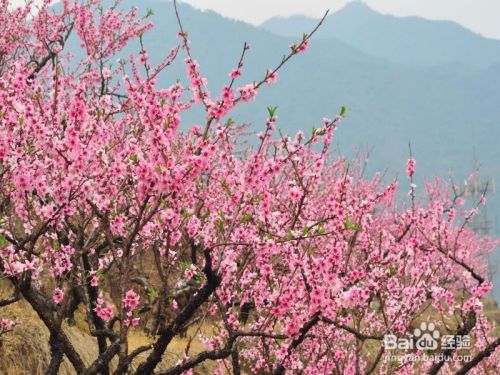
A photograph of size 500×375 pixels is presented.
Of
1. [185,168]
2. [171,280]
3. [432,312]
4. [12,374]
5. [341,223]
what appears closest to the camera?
[185,168]

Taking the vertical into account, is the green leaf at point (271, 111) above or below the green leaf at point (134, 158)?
above

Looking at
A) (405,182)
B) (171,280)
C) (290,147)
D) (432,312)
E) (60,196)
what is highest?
(405,182)

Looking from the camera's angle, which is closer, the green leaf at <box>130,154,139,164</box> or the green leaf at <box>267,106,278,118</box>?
the green leaf at <box>130,154,139,164</box>

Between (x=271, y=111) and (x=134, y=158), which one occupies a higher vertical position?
(x=271, y=111)

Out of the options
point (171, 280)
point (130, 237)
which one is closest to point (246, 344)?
point (171, 280)

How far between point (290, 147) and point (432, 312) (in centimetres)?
2025

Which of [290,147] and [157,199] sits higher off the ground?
[290,147]

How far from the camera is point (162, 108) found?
469cm

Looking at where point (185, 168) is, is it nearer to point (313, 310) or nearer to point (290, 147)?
point (290, 147)

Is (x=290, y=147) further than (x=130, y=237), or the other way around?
(x=290, y=147)

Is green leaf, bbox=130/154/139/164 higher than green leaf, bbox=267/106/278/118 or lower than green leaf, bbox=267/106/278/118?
lower

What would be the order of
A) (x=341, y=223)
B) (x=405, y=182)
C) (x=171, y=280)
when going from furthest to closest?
(x=405, y=182), (x=171, y=280), (x=341, y=223)

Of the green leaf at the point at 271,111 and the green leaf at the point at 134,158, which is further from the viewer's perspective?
A: the green leaf at the point at 271,111

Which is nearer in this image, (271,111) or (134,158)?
(134,158)
